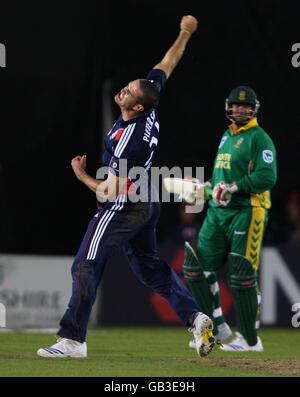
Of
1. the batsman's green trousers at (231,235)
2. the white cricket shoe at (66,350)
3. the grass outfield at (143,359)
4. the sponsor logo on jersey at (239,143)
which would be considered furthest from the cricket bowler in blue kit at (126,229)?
the sponsor logo on jersey at (239,143)

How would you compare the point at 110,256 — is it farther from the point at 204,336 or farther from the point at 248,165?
the point at 248,165

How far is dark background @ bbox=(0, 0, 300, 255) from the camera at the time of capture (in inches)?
355

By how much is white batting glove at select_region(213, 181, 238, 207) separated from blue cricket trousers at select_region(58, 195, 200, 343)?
3.00 feet

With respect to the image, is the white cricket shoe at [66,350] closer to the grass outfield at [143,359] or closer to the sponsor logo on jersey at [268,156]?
the grass outfield at [143,359]

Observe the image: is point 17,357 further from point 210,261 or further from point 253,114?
point 253,114

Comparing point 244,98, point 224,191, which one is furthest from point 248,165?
point 244,98

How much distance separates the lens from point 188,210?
966 centimetres

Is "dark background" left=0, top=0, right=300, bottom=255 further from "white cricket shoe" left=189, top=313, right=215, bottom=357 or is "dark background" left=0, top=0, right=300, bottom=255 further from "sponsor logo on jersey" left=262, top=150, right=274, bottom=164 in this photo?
"white cricket shoe" left=189, top=313, right=215, bottom=357

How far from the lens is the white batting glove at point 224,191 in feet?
22.0

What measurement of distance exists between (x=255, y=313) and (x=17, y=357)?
2002 millimetres

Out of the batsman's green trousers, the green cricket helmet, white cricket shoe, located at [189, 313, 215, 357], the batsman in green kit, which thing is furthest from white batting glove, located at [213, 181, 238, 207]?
white cricket shoe, located at [189, 313, 215, 357]

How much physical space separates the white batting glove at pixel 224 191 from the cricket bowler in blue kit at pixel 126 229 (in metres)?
0.91

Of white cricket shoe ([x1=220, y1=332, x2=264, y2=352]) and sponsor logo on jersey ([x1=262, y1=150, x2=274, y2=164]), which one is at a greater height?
sponsor logo on jersey ([x1=262, y1=150, x2=274, y2=164])
